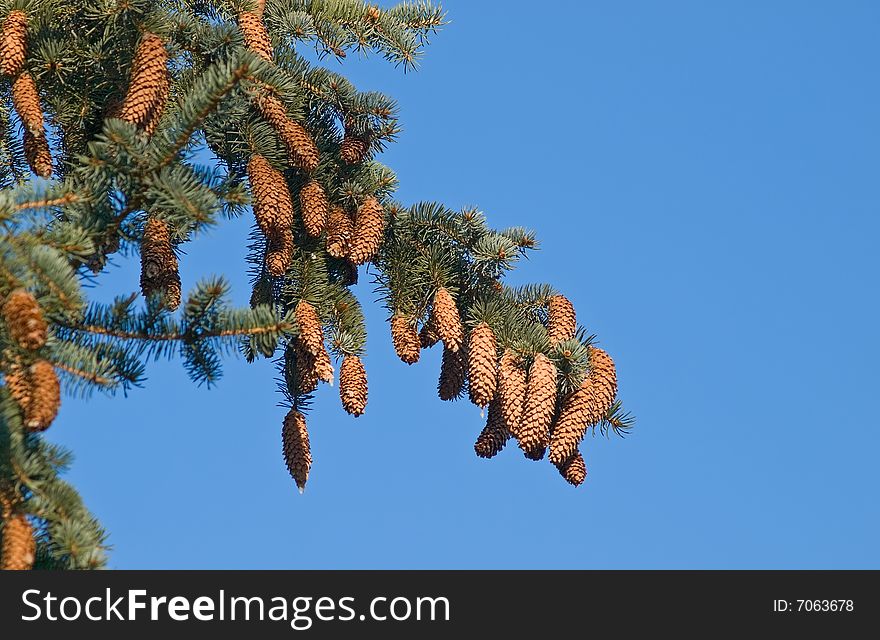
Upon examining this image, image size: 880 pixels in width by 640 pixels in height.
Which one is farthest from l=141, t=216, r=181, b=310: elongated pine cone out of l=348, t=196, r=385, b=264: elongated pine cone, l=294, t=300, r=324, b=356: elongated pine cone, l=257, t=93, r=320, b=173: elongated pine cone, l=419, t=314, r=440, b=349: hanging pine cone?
l=419, t=314, r=440, b=349: hanging pine cone

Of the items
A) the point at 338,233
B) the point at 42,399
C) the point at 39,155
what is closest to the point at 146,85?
the point at 39,155

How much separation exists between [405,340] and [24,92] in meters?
1.95

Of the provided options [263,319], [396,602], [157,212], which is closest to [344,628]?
[396,602]

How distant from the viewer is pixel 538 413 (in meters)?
5.48

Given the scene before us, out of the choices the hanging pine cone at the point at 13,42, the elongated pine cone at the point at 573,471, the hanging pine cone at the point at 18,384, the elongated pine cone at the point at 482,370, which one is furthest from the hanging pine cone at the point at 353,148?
the hanging pine cone at the point at 18,384

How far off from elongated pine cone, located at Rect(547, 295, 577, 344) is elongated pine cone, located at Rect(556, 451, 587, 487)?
0.61m

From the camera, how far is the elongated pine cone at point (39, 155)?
5.86 meters

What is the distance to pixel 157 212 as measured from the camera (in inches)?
197

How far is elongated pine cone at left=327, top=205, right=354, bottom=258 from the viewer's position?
20.0 feet

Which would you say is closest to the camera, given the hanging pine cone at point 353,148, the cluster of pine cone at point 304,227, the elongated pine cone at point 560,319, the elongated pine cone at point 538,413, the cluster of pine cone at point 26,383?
the cluster of pine cone at point 26,383

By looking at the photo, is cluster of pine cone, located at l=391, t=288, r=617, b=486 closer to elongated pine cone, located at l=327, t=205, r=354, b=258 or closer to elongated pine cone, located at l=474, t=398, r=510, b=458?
elongated pine cone, located at l=474, t=398, r=510, b=458

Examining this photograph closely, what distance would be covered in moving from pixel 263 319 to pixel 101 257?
2.89ft

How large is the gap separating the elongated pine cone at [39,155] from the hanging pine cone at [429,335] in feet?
5.90

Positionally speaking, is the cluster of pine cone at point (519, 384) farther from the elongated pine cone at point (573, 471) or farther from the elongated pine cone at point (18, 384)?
the elongated pine cone at point (18, 384)
